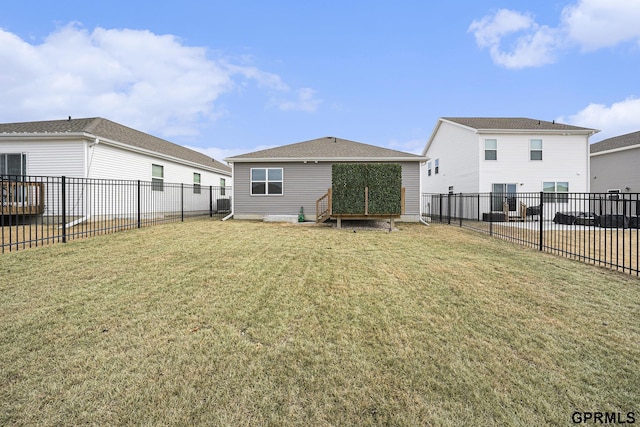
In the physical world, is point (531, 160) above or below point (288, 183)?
above

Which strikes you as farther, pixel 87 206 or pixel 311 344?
pixel 87 206

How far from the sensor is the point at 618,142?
2072 centimetres

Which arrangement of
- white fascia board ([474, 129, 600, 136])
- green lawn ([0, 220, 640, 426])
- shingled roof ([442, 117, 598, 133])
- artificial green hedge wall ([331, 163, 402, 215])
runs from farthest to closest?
shingled roof ([442, 117, 598, 133]) → white fascia board ([474, 129, 600, 136]) → artificial green hedge wall ([331, 163, 402, 215]) → green lawn ([0, 220, 640, 426])

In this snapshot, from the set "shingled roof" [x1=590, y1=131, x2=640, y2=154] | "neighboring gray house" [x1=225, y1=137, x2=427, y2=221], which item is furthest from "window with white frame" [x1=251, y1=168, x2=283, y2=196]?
"shingled roof" [x1=590, y1=131, x2=640, y2=154]

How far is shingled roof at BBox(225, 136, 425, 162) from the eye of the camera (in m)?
15.0

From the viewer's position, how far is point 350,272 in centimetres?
547

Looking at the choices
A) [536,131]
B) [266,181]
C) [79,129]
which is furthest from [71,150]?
[536,131]

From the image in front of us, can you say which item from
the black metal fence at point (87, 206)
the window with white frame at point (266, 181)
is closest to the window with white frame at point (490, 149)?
the window with white frame at point (266, 181)

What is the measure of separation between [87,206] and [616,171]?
32.4 metres

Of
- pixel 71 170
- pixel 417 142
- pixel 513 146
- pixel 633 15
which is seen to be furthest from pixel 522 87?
pixel 71 170

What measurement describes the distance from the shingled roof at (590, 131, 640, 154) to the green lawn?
21167mm

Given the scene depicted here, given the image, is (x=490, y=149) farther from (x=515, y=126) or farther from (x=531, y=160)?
(x=531, y=160)

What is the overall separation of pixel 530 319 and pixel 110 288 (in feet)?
19.7

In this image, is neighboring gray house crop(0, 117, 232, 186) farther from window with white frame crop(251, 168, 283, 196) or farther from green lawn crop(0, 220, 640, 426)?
green lawn crop(0, 220, 640, 426)
